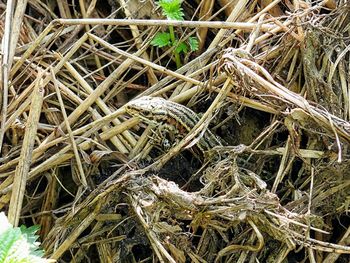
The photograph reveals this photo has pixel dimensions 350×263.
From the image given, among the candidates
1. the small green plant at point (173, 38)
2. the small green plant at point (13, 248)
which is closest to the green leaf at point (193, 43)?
the small green plant at point (173, 38)

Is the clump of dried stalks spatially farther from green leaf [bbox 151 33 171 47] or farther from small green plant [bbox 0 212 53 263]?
small green plant [bbox 0 212 53 263]

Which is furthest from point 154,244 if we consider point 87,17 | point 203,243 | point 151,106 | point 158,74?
point 87,17

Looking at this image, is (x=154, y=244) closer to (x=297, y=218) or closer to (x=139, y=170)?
(x=139, y=170)

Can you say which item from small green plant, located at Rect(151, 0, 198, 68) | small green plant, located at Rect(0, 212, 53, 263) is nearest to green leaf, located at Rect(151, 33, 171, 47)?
small green plant, located at Rect(151, 0, 198, 68)

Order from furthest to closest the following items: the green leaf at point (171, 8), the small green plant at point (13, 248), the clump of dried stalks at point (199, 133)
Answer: the green leaf at point (171, 8)
the clump of dried stalks at point (199, 133)
the small green plant at point (13, 248)

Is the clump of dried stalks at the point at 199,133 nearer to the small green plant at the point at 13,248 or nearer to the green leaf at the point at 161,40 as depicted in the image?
the green leaf at the point at 161,40

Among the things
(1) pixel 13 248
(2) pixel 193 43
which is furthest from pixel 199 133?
(1) pixel 13 248

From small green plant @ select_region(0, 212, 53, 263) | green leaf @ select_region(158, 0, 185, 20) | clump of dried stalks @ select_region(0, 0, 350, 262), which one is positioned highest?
green leaf @ select_region(158, 0, 185, 20)
